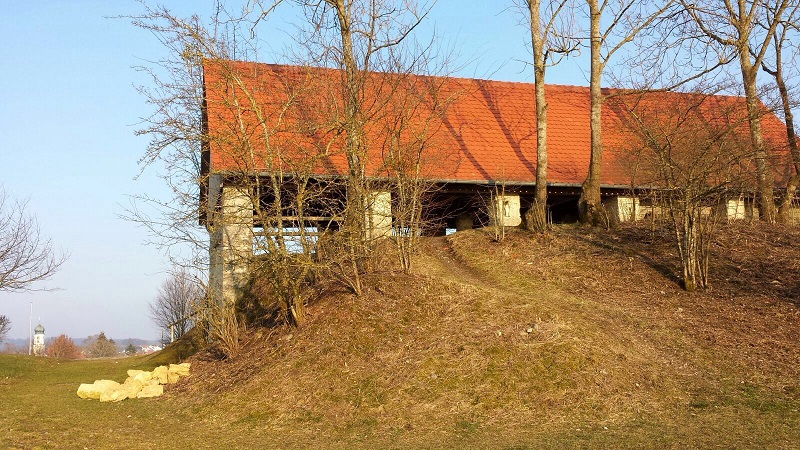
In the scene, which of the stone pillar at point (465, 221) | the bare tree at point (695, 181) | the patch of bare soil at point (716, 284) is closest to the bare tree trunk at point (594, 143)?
the patch of bare soil at point (716, 284)

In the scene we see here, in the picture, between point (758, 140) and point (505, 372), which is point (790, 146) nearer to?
point (758, 140)

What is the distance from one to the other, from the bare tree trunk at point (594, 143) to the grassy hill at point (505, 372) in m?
2.29

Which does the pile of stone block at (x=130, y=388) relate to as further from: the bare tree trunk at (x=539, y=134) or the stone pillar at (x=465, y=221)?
the stone pillar at (x=465, y=221)

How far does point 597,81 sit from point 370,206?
6961mm

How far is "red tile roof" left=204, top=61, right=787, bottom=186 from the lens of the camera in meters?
12.3

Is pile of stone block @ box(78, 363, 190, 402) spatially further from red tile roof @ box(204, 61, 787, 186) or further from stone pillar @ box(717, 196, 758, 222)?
stone pillar @ box(717, 196, 758, 222)

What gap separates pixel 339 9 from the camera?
43.4 feet

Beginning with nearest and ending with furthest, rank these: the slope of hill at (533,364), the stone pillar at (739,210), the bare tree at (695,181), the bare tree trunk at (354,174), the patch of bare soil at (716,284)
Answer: the slope of hill at (533,364)
the patch of bare soil at (716,284)
the bare tree trunk at (354,174)
the bare tree at (695,181)
the stone pillar at (739,210)

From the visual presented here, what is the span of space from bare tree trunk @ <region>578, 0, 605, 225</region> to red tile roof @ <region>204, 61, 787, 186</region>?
1.32 m

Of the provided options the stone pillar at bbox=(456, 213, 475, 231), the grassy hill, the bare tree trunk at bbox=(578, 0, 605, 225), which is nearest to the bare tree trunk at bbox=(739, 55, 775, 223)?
the grassy hill

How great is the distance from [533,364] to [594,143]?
26.0 feet

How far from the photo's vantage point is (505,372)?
954 centimetres

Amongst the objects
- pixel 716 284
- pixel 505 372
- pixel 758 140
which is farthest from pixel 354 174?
pixel 758 140

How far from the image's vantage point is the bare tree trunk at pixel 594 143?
1631cm
